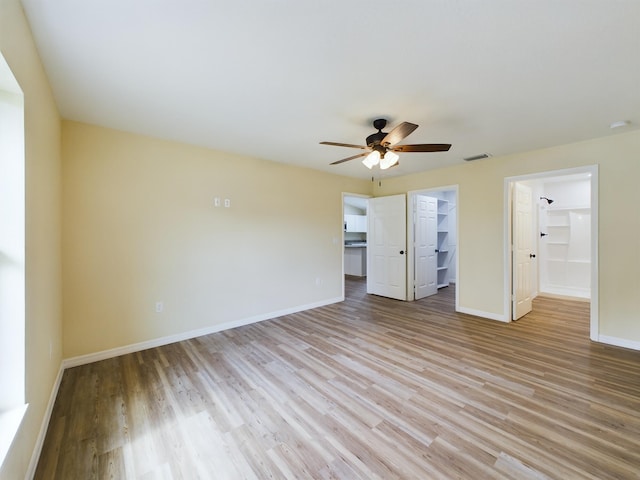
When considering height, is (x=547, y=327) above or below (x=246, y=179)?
below

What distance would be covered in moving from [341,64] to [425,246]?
4.33 meters

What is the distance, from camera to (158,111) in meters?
2.48

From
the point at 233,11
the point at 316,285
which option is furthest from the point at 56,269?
the point at 316,285

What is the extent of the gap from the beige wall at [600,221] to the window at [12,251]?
15.9ft

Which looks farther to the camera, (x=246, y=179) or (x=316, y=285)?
(x=316, y=285)

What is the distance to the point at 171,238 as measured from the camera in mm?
3248

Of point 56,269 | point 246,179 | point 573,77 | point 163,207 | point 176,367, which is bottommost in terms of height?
point 176,367

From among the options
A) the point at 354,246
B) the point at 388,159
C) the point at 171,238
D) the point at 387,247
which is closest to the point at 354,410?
the point at 388,159

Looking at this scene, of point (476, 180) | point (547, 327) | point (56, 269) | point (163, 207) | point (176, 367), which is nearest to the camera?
point (56, 269)

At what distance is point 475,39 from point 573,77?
1.00 metres

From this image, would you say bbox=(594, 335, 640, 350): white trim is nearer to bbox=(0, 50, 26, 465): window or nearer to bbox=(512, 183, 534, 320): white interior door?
bbox=(512, 183, 534, 320): white interior door

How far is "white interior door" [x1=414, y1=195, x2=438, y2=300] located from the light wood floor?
78.8 inches

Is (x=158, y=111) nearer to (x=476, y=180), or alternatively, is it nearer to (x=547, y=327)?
(x=476, y=180)

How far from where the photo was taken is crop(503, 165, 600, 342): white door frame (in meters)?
3.20
